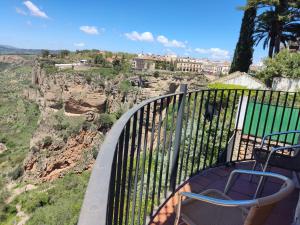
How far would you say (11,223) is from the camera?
18234 mm

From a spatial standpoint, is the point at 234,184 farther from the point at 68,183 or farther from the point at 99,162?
the point at 68,183

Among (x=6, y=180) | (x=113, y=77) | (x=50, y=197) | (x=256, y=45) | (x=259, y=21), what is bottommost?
(x=6, y=180)

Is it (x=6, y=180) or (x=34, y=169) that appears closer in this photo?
(x=34, y=169)

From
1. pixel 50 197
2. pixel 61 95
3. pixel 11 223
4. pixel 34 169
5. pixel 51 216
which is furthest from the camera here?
pixel 61 95

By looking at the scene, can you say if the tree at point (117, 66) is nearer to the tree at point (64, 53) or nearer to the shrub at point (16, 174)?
the tree at point (64, 53)

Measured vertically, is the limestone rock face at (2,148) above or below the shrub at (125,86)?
below

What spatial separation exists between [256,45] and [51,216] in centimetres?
1825

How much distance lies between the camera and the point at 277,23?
641 inches

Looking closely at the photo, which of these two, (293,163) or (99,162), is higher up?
(99,162)

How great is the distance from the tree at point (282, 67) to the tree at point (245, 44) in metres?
3.80

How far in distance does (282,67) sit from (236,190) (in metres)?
10.4

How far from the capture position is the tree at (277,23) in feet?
48.1

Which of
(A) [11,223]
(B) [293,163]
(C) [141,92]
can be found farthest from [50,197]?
(B) [293,163]

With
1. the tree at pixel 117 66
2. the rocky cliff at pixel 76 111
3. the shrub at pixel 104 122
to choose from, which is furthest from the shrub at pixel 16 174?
the tree at pixel 117 66
